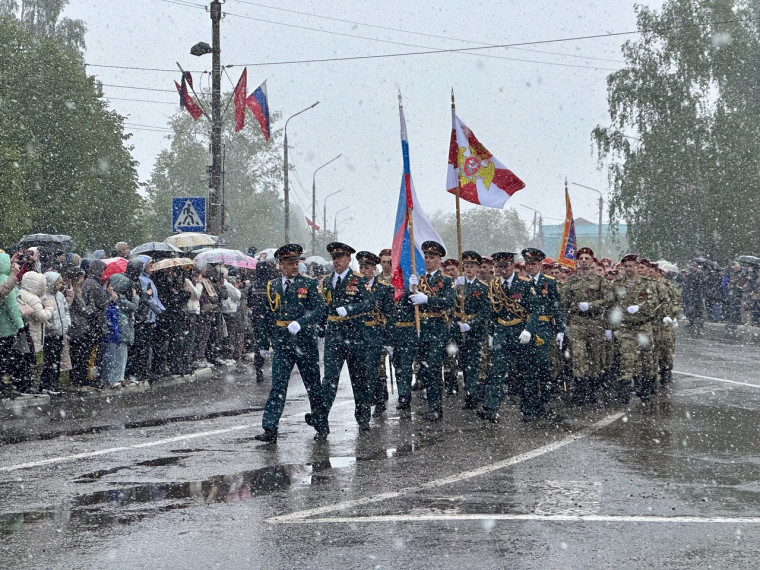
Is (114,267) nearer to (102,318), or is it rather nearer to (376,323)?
(102,318)

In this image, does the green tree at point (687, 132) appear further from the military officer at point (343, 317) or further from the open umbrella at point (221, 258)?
the military officer at point (343, 317)

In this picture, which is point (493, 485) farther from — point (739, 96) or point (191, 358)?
point (739, 96)

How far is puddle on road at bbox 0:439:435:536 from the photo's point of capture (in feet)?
23.0

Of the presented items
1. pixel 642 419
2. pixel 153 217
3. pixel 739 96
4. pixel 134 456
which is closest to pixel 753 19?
pixel 739 96

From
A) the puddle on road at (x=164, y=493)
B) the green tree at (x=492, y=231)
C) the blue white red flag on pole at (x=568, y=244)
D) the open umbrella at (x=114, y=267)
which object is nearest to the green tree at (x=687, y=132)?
the blue white red flag on pole at (x=568, y=244)

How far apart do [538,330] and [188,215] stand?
10393 mm

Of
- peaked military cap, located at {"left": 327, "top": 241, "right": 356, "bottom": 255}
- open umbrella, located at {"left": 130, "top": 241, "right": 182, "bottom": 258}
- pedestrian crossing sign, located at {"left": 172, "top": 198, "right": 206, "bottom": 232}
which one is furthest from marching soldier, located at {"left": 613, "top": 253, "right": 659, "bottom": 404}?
pedestrian crossing sign, located at {"left": 172, "top": 198, "right": 206, "bottom": 232}

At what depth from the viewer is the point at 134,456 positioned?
959 cm

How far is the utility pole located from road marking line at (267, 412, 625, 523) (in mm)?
13840

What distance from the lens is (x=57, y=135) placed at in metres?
44.8

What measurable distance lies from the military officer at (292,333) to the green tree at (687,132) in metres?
35.4

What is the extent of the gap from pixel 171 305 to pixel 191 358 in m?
1.54

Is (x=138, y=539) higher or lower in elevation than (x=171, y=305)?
lower

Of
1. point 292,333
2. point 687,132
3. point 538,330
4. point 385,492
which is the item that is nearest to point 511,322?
point 538,330
